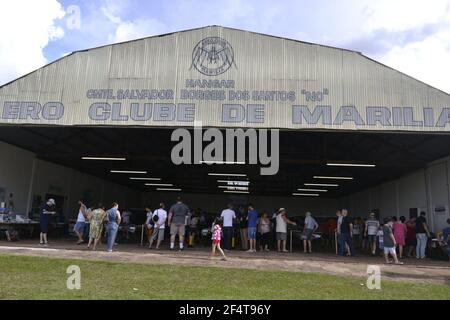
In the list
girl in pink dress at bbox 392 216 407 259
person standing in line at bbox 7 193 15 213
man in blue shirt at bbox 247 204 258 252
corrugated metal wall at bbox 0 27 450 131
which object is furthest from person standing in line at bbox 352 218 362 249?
person standing in line at bbox 7 193 15 213

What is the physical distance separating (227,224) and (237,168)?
8604 millimetres

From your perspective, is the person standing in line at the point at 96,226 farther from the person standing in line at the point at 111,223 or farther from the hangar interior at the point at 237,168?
the hangar interior at the point at 237,168

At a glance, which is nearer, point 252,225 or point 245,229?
point 252,225

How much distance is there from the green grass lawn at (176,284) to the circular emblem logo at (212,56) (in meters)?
6.25

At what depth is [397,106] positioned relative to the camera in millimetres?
12516

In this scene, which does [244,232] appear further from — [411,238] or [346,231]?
[411,238]

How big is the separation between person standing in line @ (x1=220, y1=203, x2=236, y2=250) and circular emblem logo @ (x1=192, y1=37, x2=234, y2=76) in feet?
14.5

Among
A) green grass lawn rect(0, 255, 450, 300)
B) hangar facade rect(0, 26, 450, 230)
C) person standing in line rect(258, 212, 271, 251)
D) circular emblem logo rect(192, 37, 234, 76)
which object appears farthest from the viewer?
person standing in line rect(258, 212, 271, 251)

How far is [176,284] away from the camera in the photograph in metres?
8.30

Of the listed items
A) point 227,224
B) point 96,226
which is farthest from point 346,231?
point 96,226

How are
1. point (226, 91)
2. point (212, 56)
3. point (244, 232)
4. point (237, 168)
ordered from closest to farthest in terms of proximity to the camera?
point (226, 91)
point (212, 56)
point (244, 232)
point (237, 168)

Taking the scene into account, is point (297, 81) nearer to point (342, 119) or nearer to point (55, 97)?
point (342, 119)

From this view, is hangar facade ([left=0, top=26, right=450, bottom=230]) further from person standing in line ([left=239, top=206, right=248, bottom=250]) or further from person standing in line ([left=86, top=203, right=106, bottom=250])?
person standing in line ([left=239, top=206, right=248, bottom=250])

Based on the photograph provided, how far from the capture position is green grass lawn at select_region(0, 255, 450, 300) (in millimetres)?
7398
